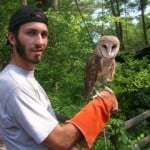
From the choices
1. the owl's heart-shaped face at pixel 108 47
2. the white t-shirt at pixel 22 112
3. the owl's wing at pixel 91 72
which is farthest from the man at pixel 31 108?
the owl's wing at pixel 91 72

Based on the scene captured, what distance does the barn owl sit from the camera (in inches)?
120

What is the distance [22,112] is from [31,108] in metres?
0.04

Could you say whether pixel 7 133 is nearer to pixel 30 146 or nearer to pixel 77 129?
pixel 30 146

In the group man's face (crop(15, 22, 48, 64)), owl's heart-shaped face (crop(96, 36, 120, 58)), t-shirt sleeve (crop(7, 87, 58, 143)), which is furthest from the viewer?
owl's heart-shaped face (crop(96, 36, 120, 58))

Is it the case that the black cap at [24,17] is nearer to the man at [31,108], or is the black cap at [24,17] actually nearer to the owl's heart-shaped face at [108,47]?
the man at [31,108]

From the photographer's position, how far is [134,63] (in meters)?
8.40

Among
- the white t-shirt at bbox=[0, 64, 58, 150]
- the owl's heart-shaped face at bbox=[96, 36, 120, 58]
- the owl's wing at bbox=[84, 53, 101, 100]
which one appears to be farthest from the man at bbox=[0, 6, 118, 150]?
the owl's wing at bbox=[84, 53, 101, 100]

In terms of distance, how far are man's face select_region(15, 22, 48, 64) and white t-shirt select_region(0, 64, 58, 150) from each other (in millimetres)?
79

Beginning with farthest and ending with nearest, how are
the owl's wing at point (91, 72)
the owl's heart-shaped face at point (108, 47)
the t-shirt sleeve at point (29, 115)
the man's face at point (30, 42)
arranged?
1. the owl's wing at point (91, 72)
2. the owl's heart-shaped face at point (108, 47)
3. the man's face at point (30, 42)
4. the t-shirt sleeve at point (29, 115)

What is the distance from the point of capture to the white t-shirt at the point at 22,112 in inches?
72.6

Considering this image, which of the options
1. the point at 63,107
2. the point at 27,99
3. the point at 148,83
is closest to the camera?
the point at 27,99

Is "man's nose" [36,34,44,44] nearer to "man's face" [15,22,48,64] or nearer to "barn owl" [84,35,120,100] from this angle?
"man's face" [15,22,48,64]

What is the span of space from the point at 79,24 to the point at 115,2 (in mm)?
26091

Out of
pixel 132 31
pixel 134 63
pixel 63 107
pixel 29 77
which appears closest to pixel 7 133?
pixel 29 77
